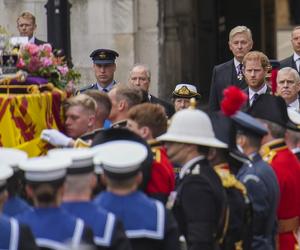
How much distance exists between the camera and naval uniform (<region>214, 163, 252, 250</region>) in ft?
31.4

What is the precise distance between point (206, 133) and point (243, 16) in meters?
14.9

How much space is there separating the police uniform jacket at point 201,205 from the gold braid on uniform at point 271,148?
4.07 feet

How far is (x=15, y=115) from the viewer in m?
11.2

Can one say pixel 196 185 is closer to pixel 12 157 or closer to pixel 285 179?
pixel 12 157

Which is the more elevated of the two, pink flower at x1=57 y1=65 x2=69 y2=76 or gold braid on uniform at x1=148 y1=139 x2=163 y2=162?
pink flower at x1=57 y1=65 x2=69 y2=76

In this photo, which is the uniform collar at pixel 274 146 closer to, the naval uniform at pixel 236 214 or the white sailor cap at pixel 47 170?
the naval uniform at pixel 236 214

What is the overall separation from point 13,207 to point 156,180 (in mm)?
1471

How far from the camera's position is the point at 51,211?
8172 mm

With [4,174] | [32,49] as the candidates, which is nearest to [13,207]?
[4,174]

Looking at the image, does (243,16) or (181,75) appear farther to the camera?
(243,16)

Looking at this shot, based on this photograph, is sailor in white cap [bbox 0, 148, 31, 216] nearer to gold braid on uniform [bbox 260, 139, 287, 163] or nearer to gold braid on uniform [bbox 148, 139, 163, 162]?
gold braid on uniform [bbox 148, 139, 163, 162]

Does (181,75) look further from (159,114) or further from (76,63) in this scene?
(159,114)

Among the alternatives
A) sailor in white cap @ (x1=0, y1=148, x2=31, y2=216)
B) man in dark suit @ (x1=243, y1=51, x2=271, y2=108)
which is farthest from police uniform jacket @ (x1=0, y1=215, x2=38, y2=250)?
man in dark suit @ (x1=243, y1=51, x2=271, y2=108)

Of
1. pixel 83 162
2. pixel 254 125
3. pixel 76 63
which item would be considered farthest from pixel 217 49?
pixel 83 162
